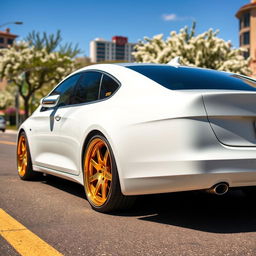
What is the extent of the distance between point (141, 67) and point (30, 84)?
4262 centimetres

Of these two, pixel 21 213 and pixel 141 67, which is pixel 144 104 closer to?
pixel 141 67

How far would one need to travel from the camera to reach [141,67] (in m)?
4.75

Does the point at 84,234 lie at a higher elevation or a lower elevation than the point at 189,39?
lower

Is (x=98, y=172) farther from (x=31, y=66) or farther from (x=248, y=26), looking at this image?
(x=248, y=26)

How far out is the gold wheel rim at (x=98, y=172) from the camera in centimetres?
430

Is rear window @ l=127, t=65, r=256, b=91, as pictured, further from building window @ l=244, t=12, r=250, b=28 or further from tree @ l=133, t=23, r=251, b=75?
building window @ l=244, t=12, r=250, b=28

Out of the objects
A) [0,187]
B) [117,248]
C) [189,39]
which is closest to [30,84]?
A: [189,39]

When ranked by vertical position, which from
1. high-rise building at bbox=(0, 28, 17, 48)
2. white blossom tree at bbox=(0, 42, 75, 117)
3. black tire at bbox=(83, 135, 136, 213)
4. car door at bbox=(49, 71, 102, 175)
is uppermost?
high-rise building at bbox=(0, 28, 17, 48)

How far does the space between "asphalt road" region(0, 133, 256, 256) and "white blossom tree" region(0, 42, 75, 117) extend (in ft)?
131

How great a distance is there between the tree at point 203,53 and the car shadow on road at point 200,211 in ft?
89.2

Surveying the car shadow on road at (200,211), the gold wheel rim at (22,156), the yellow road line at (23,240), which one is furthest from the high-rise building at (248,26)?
the yellow road line at (23,240)

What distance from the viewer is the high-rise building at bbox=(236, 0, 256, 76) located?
71750 millimetres

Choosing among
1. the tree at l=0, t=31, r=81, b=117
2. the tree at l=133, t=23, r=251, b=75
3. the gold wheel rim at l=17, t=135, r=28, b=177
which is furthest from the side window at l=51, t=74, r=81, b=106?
the tree at l=0, t=31, r=81, b=117

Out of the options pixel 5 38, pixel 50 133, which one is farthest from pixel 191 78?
pixel 5 38
